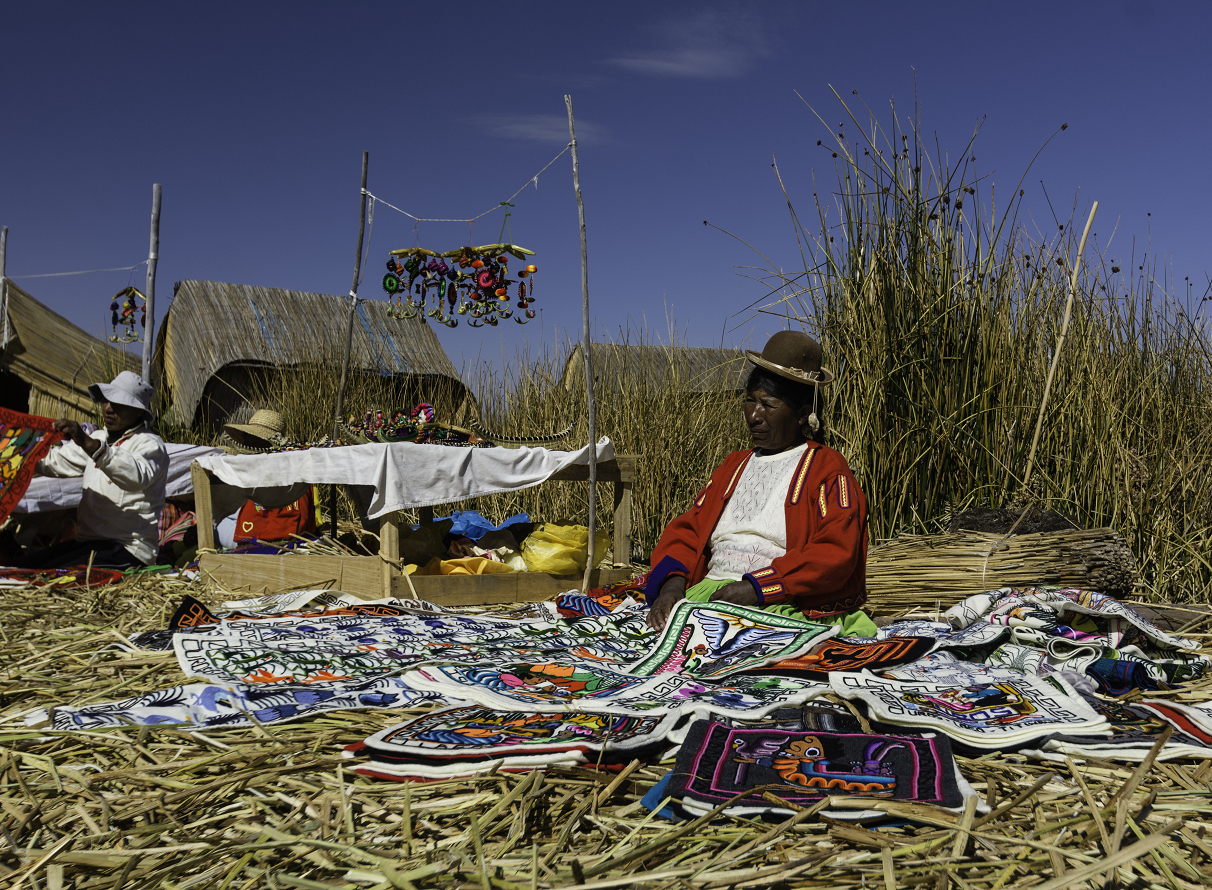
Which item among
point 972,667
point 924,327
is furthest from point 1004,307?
point 972,667

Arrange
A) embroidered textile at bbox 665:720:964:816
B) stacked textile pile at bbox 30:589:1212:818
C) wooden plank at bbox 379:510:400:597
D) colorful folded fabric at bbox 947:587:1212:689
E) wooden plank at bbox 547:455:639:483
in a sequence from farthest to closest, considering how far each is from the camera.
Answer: wooden plank at bbox 547:455:639:483 < wooden plank at bbox 379:510:400:597 < colorful folded fabric at bbox 947:587:1212:689 < stacked textile pile at bbox 30:589:1212:818 < embroidered textile at bbox 665:720:964:816

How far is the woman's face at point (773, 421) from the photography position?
3.41 m

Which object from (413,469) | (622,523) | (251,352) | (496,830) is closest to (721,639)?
(496,830)

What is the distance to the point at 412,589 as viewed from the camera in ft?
14.0

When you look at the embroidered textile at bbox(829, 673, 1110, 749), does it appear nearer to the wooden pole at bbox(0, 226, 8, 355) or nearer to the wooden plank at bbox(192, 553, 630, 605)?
the wooden plank at bbox(192, 553, 630, 605)

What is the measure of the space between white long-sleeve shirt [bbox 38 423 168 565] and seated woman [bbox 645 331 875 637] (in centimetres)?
362

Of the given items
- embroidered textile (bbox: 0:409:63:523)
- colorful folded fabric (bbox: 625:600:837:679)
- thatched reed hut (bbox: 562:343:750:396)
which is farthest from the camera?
thatched reed hut (bbox: 562:343:750:396)

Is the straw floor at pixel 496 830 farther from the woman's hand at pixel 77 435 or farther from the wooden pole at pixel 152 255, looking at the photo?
the wooden pole at pixel 152 255

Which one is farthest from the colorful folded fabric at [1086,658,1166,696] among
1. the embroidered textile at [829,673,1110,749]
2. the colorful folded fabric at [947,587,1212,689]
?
the embroidered textile at [829,673,1110,749]

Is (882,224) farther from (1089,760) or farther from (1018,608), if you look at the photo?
(1089,760)

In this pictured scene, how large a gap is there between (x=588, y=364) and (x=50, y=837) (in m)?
3.70

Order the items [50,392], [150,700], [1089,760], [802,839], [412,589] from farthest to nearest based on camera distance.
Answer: [50,392]
[412,589]
[150,700]
[1089,760]
[802,839]

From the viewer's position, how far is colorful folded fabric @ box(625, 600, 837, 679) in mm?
2713

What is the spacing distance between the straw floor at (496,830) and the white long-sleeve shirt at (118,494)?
12.3 feet
